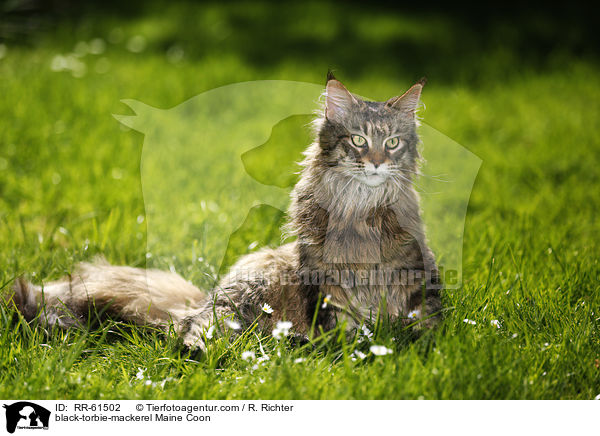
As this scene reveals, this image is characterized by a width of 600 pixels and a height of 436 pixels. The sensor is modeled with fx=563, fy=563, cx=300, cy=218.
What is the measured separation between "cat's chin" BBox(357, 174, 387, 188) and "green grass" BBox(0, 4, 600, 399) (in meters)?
0.63

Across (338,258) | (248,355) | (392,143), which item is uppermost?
(392,143)

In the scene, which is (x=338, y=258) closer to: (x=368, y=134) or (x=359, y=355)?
(x=359, y=355)

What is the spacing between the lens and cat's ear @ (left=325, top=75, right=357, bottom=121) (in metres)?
2.23

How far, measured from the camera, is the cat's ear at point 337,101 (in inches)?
88.0

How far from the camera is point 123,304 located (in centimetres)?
275

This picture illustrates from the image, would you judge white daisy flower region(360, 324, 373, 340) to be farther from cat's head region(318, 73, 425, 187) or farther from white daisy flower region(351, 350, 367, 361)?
cat's head region(318, 73, 425, 187)

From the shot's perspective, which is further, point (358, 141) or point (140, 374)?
point (140, 374)

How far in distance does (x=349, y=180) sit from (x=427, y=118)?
404cm

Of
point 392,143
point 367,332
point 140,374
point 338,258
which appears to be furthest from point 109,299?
point 392,143

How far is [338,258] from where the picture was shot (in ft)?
7.92

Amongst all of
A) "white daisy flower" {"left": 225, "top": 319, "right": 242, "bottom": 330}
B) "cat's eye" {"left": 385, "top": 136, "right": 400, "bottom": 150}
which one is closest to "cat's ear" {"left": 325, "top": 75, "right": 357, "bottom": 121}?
"cat's eye" {"left": 385, "top": 136, "right": 400, "bottom": 150}

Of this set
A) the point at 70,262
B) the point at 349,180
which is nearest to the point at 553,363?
the point at 349,180
